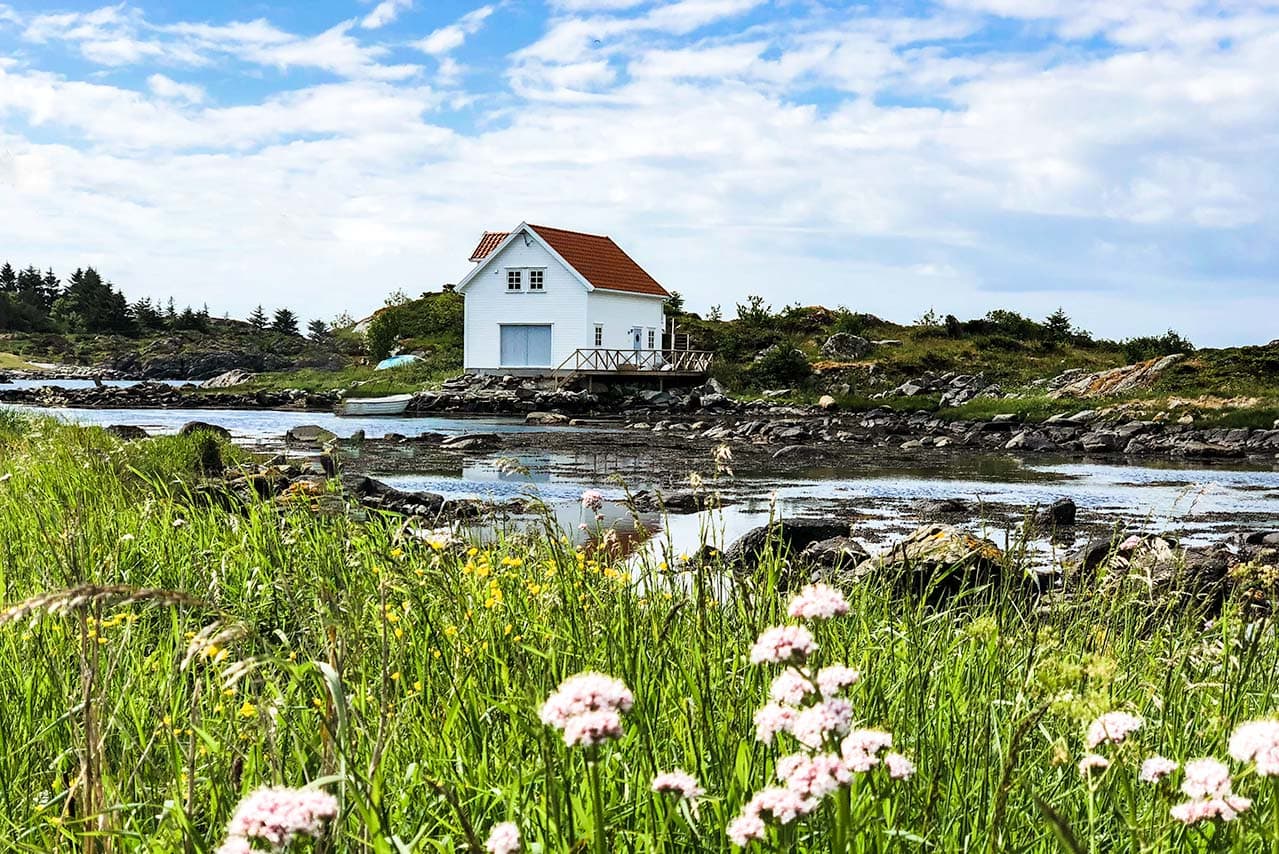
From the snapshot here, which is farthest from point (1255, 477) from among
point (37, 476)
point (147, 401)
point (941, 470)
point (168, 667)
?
point (147, 401)

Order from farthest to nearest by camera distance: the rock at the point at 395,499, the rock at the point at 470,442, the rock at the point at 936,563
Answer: the rock at the point at 470,442, the rock at the point at 395,499, the rock at the point at 936,563

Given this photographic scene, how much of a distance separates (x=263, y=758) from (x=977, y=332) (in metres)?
53.4

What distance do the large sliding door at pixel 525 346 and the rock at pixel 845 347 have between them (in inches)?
481

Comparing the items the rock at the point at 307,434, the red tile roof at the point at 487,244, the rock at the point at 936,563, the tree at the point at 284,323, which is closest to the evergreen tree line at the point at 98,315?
the tree at the point at 284,323

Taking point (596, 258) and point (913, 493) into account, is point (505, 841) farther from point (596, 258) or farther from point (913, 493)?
point (596, 258)

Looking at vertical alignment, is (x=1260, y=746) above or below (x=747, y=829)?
above

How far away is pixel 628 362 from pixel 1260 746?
45.8 metres

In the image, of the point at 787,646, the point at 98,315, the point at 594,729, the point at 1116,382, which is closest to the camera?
the point at 594,729

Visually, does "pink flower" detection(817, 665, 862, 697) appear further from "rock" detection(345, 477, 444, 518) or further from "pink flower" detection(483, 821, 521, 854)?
"rock" detection(345, 477, 444, 518)

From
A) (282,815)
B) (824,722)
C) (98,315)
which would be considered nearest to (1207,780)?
(824,722)

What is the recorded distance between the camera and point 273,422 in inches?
1359

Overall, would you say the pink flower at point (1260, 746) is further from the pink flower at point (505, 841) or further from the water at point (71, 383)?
the water at point (71, 383)

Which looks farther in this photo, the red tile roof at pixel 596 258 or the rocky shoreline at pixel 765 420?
the red tile roof at pixel 596 258

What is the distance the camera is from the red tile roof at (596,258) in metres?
48.3
